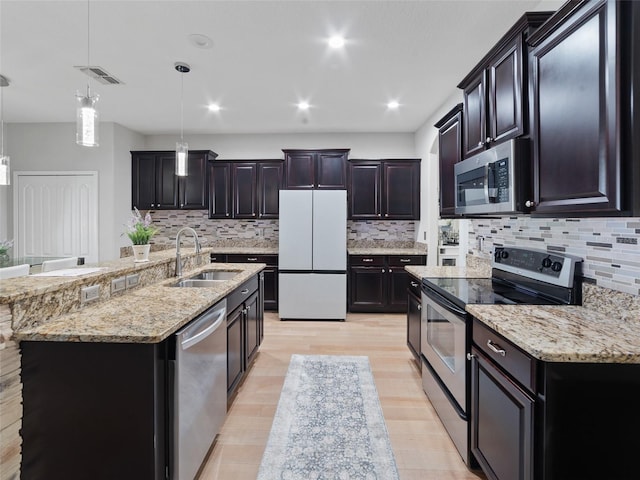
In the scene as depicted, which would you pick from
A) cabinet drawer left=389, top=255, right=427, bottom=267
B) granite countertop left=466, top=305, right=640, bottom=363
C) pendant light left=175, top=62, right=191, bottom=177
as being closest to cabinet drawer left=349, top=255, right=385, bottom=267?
cabinet drawer left=389, top=255, right=427, bottom=267

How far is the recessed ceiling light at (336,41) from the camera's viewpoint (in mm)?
2541

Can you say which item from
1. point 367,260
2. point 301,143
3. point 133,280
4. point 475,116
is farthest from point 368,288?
point 133,280

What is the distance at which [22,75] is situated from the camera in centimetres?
324

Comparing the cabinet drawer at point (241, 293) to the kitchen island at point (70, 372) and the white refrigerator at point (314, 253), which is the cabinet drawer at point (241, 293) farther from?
the white refrigerator at point (314, 253)

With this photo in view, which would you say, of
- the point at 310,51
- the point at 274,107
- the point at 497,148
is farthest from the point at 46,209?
the point at 497,148

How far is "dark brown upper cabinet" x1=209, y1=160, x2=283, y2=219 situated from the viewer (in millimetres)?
4926

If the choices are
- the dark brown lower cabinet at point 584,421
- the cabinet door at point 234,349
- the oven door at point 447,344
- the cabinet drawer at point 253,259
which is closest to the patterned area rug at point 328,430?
the cabinet door at point 234,349

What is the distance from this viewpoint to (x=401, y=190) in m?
4.88

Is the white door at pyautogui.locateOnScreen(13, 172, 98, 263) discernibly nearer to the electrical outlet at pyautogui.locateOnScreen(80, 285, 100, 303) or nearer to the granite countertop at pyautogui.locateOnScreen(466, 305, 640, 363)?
the electrical outlet at pyautogui.locateOnScreen(80, 285, 100, 303)

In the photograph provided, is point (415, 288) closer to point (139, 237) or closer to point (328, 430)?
point (328, 430)

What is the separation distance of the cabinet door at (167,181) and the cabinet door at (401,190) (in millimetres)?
3234

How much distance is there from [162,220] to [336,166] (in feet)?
10.1

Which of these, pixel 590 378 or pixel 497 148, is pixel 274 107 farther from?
pixel 590 378

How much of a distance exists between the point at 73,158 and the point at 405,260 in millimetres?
5100
